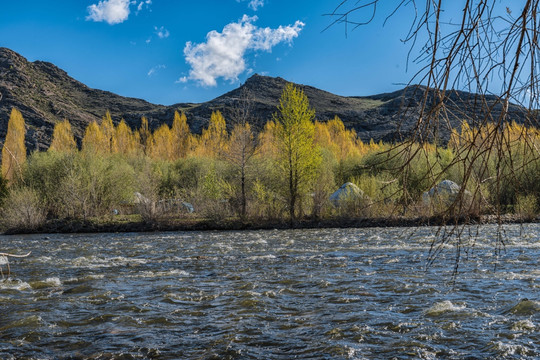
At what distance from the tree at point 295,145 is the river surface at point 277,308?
1513 cm

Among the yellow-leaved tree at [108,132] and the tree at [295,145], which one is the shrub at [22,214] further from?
the yellow-leaved tree at [108,132]

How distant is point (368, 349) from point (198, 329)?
2305 mm

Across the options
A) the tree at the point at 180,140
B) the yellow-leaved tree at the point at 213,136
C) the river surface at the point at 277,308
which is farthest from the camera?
the tree at the point at 180,140

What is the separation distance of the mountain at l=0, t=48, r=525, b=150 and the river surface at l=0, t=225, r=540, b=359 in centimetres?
6713

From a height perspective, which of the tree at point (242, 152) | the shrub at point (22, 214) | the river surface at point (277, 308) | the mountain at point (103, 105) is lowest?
the river surface at point (277, 308)

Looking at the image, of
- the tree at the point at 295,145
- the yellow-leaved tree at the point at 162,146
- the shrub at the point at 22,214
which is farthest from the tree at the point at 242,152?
the yellow-leaved tree at the point at 162,146

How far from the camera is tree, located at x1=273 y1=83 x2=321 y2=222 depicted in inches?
1078

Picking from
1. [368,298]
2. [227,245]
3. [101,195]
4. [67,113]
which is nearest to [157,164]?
[101,195]

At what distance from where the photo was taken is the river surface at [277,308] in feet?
17.3

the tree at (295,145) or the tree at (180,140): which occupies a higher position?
the tree at (180,140)

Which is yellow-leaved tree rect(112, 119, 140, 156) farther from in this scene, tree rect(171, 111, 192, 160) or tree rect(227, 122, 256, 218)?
tree rect(227, 122, 256, 218)

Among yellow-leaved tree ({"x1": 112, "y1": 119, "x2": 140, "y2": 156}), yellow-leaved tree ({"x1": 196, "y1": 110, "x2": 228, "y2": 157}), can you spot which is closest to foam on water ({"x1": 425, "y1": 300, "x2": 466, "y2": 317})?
yellow-leaved tree ({"x1": 196, "y1": 110, "x2": 228, "y2": 157})

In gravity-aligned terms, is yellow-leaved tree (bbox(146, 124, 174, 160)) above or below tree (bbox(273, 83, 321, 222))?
above

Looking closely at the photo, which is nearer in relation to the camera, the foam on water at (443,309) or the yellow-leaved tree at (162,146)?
the foam on water at (443,309)
